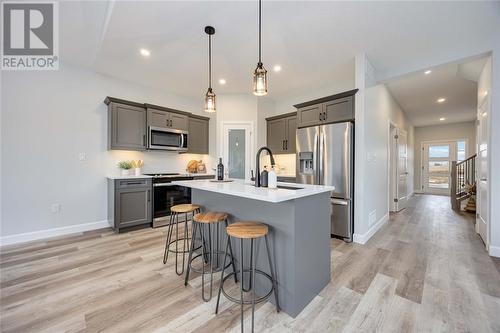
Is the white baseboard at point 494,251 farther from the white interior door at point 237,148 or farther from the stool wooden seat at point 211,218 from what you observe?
the white interior door at point 237,148

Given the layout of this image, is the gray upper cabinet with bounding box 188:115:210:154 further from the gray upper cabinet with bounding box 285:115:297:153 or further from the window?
the window

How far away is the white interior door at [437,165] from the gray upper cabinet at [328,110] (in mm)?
7410

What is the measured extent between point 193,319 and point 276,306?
647 millimetres

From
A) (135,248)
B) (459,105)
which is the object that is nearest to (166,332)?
(135,248)

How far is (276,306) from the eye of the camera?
1646mm

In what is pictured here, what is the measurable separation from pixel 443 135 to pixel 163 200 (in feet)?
32.7

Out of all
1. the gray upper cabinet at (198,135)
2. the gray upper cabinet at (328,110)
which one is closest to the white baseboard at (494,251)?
the gray upper cabinet at (328,110)

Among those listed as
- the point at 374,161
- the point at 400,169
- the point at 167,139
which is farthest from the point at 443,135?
the point at 167,139

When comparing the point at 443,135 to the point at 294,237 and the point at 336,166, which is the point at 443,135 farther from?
the point at 294,237

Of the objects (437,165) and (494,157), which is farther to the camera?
(437,165)

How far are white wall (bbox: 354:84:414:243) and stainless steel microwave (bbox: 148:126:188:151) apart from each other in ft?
10.7

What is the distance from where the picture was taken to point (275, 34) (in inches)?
99.7

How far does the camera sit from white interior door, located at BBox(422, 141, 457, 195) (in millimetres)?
7652

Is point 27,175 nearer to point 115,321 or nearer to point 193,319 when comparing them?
point 115,321
